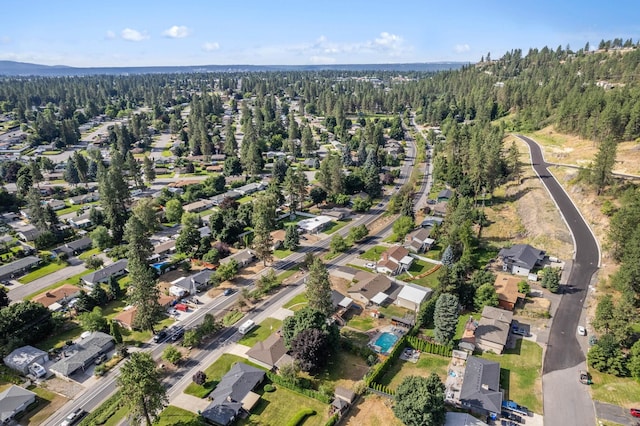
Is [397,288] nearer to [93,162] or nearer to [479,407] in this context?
[479,407]

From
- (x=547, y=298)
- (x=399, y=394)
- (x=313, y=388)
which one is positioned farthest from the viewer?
(x=547, y=298)

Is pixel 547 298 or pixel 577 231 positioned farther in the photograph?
pixel 577 231

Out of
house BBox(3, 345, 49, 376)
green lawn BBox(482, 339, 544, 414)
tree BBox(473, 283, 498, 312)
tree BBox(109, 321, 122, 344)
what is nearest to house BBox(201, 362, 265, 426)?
tree BBox(109, 321, 122, 344)

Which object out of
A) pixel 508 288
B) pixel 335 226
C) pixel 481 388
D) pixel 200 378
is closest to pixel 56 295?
pixel 200 378

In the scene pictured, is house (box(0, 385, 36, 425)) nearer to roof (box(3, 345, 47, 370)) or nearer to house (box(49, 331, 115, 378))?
house (box(49, 331, 115, 378))

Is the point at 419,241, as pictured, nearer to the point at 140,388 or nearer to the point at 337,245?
the point at 337,245

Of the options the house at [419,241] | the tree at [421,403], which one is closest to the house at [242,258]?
the house at [419,241]

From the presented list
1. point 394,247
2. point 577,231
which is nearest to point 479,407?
point 394,247

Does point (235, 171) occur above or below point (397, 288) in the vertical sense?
above

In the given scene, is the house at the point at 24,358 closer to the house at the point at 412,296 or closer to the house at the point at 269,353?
the house at the point at 269,353
